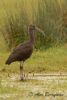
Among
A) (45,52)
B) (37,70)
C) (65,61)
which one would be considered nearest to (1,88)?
(37,70)

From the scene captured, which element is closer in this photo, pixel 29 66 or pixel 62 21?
pixel 29 66

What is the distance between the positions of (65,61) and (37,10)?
3.65 meters

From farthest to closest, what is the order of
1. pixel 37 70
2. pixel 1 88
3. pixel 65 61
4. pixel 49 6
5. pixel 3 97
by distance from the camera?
pixel 49 6, pixel 65 61, pixel 37 70, pixel 1 88, pixel 3 97

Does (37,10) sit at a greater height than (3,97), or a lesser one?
lesser

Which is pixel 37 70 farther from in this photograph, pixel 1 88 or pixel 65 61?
pixel 1 88

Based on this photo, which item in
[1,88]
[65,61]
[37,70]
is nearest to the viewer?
[1,88]

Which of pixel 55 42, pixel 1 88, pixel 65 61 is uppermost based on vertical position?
pixel 1 88

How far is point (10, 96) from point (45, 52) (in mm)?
8074

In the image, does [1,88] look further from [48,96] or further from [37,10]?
[37,10]

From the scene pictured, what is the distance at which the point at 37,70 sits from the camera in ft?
47.3

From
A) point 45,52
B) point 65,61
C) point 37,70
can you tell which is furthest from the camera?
point 45,52

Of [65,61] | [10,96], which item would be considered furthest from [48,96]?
[65,61]

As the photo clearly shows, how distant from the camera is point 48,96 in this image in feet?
32.0

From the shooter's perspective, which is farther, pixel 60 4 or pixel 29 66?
pixel 60 4
